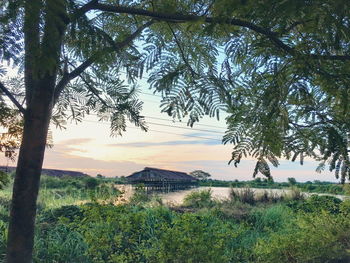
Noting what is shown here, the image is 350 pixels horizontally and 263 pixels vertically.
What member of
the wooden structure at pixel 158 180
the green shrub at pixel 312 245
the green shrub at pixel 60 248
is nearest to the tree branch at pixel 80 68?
the green shrub at pixel 60 248

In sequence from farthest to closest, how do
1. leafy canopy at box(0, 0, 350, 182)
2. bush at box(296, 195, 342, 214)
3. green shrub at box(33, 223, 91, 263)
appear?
bush at box(296, 195, 342, 214) → green shrub at box(33, 223, 91, 263) → leafy canopy at box(0, 0, 350, 182)

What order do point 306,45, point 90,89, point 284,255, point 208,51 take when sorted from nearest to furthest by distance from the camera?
point 306,45, point 208,51, point 90,89, point 284,255

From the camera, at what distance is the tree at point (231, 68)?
2277 millimetres

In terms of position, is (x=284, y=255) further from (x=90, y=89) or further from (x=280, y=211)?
(x=280, y=211)

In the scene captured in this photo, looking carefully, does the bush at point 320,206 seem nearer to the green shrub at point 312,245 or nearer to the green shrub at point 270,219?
the green shrub at point 270,219

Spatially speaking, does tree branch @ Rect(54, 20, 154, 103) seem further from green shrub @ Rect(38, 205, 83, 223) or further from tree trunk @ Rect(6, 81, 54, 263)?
green shrub @ Rect(38, 205, 83, 223)

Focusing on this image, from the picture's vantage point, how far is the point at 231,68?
3521mm

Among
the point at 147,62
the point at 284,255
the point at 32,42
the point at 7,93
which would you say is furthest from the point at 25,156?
the point at 284,255

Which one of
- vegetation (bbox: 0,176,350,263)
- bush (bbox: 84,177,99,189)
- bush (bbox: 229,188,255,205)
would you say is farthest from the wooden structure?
vegetation (bbox: 0,176,350,263)

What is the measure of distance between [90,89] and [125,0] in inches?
45.3

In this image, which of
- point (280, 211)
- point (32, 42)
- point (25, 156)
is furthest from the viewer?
point (280, 211)

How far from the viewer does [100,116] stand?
16.7 feet

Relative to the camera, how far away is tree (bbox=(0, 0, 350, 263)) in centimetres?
228

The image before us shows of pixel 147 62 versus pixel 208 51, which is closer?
pixel 147 62
